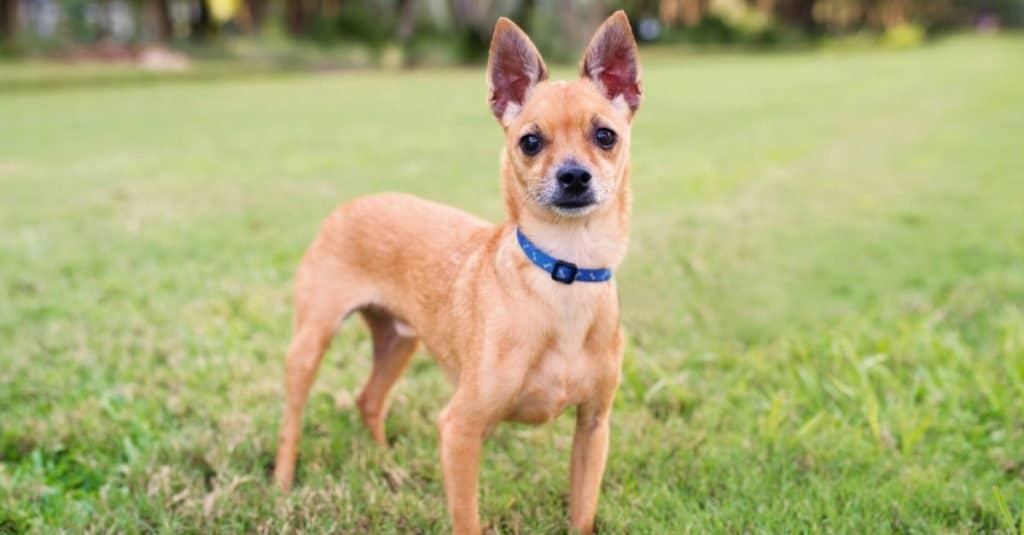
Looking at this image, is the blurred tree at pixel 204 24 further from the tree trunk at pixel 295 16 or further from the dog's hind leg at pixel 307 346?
the dog's hind leg at pixel 307 346

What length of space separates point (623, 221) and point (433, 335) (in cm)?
86

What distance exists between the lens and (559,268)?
2.97m

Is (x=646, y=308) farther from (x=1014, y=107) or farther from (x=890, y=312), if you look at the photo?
(x=1014, y=107)

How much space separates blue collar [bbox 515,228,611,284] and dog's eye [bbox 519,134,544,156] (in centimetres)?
27

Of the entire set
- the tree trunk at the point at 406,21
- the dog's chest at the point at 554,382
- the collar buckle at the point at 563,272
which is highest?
the collar buckle at the point at 563,272

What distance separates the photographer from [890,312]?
19.0ft

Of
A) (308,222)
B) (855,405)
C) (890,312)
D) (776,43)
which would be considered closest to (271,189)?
(308,222)

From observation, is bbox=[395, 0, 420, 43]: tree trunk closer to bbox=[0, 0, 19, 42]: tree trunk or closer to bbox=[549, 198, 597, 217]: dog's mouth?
bbox=[0, 0, 19, 42]: tree trunk

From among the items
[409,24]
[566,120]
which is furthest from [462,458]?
[409,24]

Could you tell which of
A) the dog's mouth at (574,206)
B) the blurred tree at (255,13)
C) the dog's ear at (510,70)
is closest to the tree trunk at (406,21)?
the blurred tree at (255,13)

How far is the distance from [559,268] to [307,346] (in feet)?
4.26

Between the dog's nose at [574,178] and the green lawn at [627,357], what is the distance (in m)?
1.25

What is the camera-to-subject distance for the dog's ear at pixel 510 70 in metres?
3.20

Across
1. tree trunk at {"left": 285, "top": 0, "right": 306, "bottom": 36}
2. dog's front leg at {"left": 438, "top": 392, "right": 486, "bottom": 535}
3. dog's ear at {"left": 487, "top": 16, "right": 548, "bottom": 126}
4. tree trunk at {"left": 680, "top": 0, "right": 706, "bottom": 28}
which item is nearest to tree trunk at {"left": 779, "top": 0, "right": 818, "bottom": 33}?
tree trunk at {"left": 680, "top": 0, "right": 706, "bottom": 28}
